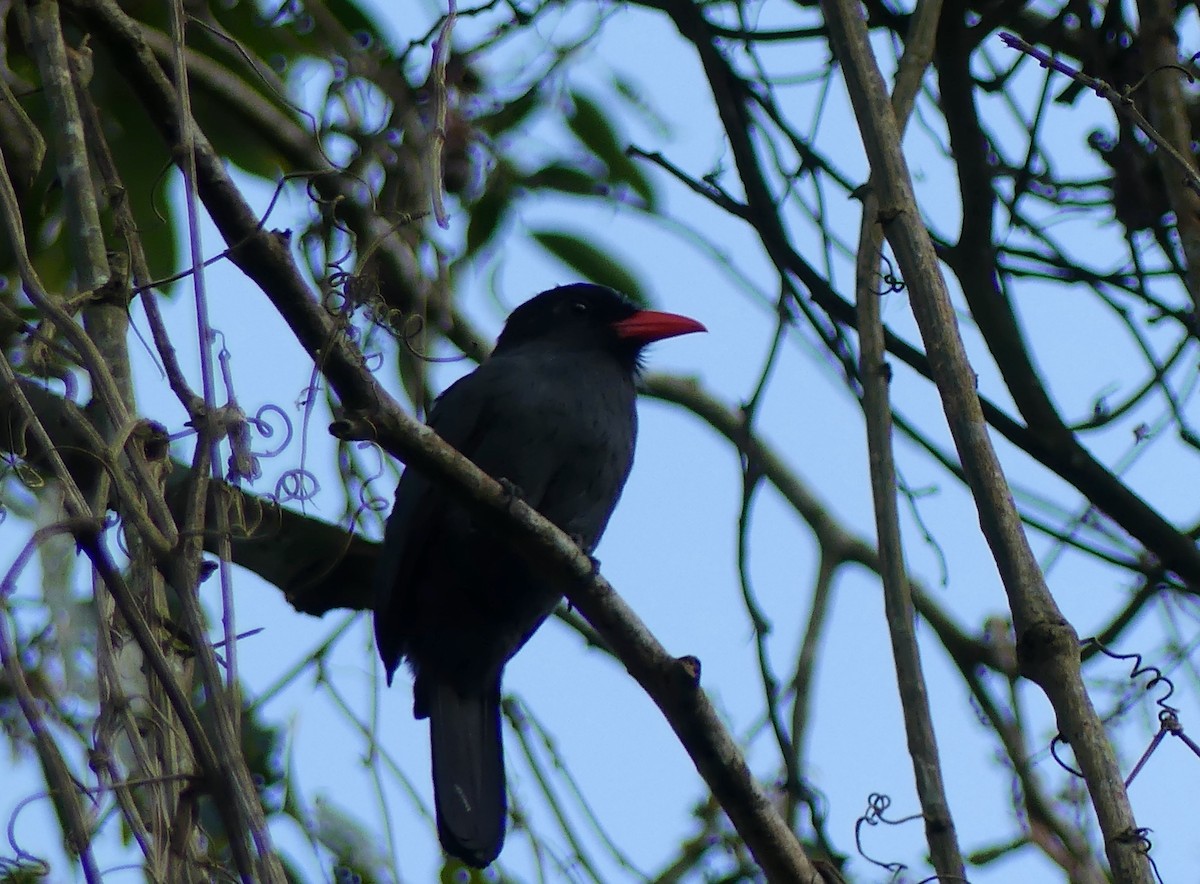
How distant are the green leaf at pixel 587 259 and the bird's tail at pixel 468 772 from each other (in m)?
1.24

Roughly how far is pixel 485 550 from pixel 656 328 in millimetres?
1005

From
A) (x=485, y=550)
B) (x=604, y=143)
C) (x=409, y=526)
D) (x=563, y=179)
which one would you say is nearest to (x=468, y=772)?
(x=485, y=550)

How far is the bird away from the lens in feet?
14.1

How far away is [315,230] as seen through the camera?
369 centimetres

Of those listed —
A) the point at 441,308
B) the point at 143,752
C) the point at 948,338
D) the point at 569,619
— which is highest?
the point at 441,308

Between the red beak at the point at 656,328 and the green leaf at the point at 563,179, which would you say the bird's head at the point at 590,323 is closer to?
the red beak at the point at 656,328

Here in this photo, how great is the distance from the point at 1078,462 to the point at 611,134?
150 centimetres

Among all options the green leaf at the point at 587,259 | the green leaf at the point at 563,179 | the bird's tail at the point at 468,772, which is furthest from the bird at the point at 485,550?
the green leaf at the point at 563,179

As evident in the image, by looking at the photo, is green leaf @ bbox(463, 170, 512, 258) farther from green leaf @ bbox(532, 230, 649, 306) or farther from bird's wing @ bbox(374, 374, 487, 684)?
bird's wing @ bbox(374, 374, 487, 684)

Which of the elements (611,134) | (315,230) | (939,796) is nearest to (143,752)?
(939,796)

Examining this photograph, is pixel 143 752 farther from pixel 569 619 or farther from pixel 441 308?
pixel 569 619

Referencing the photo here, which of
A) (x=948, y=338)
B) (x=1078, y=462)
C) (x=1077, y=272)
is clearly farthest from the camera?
(x=1077, y=272)

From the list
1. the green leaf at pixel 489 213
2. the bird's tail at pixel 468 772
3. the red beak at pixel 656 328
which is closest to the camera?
the bird's tail at pixel 468 772

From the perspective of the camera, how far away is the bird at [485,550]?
169 inches
